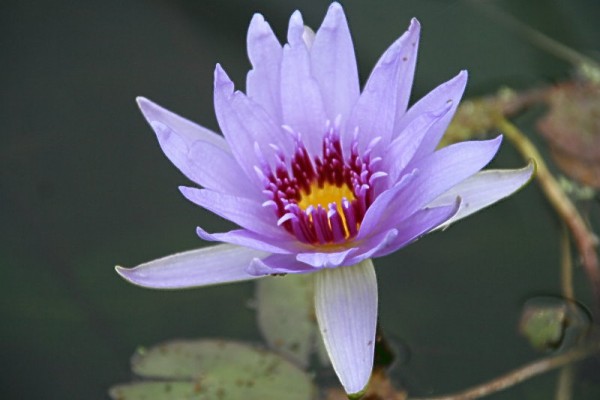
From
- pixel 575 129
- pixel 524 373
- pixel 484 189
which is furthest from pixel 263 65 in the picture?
pixel 575 129

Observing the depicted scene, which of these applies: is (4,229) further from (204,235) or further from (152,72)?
(204,235)

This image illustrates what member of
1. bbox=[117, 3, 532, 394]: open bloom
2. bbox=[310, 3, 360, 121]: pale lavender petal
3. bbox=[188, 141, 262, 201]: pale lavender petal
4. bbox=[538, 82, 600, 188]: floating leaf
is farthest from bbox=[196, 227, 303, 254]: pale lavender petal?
bbox=[538, 82, 600, 188]: floating leaf

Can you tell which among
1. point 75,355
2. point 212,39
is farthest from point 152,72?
point 75,355

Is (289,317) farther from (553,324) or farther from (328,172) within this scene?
(553,324)

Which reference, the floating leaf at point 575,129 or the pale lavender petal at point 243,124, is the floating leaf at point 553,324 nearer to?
the floating leaf at point 575,129

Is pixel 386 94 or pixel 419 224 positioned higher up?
pixel 386 94

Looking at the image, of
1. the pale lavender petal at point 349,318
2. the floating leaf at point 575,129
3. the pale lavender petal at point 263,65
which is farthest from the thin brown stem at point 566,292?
→ the pale lavender petal at point 263,65

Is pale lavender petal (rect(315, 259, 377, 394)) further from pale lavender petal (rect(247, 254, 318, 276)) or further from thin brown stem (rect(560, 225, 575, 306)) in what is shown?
thin brown stem (rect(560, 225, 575, 306))
